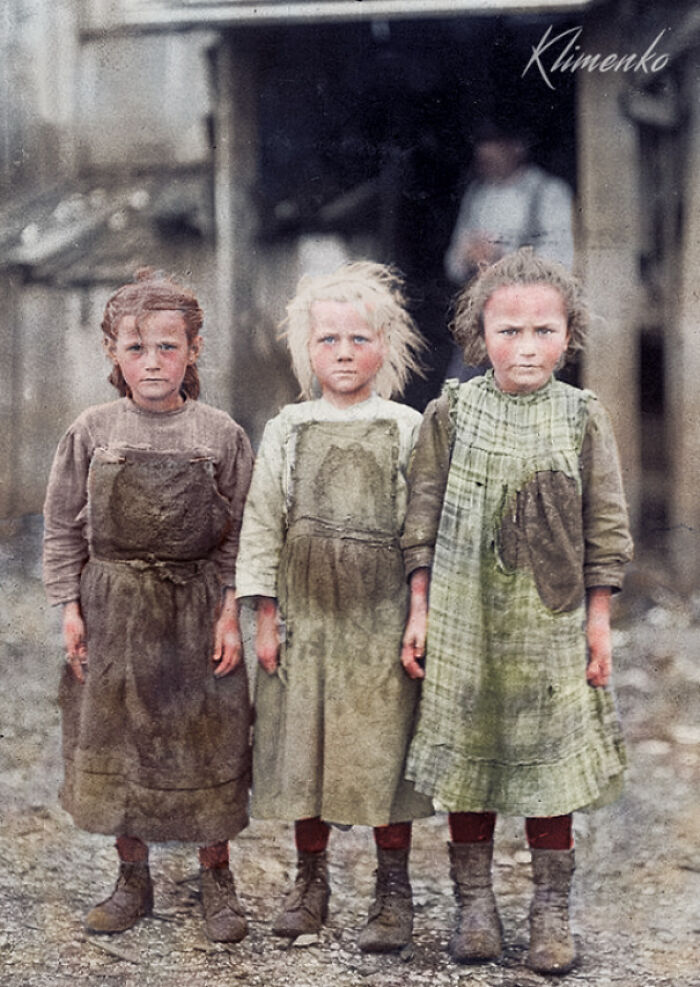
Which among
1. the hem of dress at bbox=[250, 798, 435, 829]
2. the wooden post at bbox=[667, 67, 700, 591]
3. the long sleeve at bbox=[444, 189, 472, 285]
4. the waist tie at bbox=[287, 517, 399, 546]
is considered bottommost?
the hem of dress at bbox=[250, 798, 435, 829]

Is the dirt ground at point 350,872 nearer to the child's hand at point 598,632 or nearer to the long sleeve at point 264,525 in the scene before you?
the child's hand at point 598,632

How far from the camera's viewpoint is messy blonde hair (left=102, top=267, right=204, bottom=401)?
11.5ft

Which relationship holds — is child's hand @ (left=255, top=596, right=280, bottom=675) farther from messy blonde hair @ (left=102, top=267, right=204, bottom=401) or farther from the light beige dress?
messy blonde hair @ (left=102, top=267, right=204, bottom=401)

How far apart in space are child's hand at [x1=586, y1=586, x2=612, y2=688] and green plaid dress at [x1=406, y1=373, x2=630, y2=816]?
0.03 m

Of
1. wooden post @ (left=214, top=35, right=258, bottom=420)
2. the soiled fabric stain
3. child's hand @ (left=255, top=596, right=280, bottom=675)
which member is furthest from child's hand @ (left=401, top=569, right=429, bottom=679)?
wooden post @ (left=214, top=35, right=258, bottom=420)

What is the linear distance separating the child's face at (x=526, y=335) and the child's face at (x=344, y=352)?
1.12 feet

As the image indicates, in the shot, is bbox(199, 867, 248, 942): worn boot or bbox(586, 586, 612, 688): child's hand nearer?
bbox(586, 586, 612, 688): child's hand

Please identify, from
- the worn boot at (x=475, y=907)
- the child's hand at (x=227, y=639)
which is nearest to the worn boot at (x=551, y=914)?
the worn boot at (x=475, y=907)

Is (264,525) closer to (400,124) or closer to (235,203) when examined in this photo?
(235,203)

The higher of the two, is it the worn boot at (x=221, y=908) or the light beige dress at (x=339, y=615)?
the light beige dress at (x=339, y=615)

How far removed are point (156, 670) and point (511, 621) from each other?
1022 mm

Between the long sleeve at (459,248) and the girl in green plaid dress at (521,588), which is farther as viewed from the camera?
the long sleeve at (459,248)

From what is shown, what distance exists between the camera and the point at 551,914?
3.42 meters

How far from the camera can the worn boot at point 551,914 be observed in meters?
3.40
